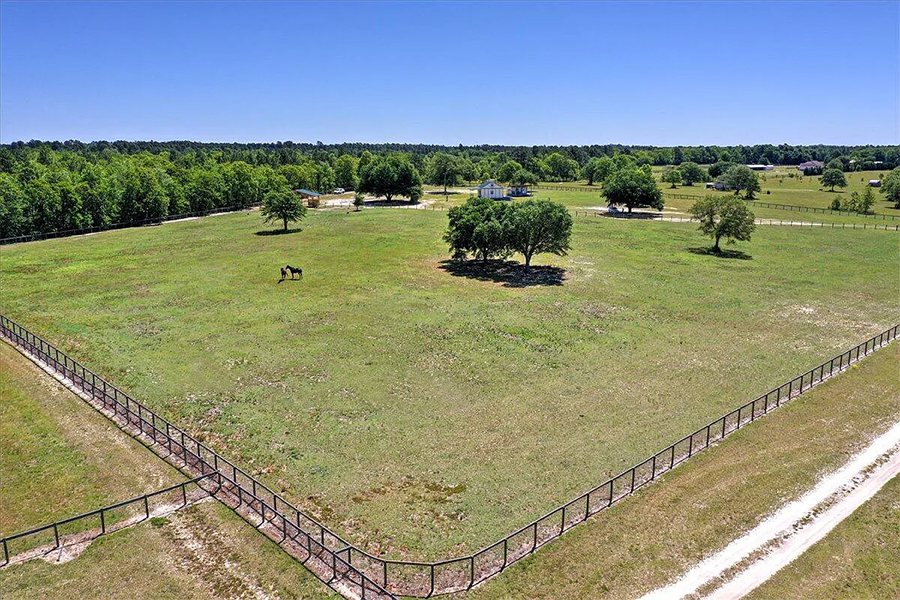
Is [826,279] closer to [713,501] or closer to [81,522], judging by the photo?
[713,501]

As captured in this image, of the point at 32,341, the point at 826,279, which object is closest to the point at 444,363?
the point at 32,341

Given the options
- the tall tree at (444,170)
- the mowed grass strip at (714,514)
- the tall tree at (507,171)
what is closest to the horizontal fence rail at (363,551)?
the mowed grass strip at (714,514)

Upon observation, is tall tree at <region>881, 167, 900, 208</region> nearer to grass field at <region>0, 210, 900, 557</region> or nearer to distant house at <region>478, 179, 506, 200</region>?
grass field at <region>0, 210, 900, 557</region>

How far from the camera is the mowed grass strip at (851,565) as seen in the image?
16594 millimetres

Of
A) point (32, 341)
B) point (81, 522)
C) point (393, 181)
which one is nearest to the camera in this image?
point (81, 522)

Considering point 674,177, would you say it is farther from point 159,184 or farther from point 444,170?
point 159,184

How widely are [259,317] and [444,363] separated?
16189 mm

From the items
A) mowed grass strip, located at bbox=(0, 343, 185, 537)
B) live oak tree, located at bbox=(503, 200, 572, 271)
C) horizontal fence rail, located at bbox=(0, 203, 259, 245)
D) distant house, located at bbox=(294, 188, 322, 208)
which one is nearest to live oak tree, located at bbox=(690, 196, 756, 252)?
live oak tree, located at bbox=(503, 200, 572, 271)

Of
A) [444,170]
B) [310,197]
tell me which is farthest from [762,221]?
[310,197]

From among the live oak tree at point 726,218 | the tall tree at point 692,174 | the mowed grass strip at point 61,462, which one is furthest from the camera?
the tall tree at point 692,174

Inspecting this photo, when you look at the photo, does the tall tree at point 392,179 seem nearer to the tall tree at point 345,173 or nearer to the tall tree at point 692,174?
the tall tree at point 345,173

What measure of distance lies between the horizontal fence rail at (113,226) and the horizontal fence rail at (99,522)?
237 ft

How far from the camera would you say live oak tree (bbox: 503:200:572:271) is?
54.2 metres

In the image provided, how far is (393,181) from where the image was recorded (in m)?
118
